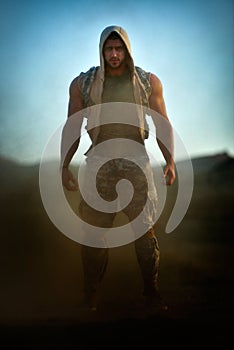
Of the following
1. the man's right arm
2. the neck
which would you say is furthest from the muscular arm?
the man's right arm

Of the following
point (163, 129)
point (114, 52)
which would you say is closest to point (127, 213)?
point (163, 129)

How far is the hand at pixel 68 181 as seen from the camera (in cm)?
184

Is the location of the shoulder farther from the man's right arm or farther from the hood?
the man's right arm

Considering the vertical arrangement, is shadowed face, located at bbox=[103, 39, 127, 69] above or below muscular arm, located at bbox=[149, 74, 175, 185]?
above

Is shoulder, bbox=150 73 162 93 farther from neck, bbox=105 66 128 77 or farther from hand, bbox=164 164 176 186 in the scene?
hand, bbox=164 164 176 186

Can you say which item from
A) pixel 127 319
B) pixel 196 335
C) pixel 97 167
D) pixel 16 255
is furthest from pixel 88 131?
pixel 196 335

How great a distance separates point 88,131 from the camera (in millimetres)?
1843

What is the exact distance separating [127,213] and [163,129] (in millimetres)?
341

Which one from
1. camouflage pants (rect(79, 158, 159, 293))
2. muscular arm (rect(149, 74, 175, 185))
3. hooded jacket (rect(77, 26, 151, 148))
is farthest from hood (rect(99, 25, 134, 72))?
camouflage pants (rect(79, 158, 159, 293))

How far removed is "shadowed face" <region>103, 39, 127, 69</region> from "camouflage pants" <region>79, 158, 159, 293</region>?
14.1 inches

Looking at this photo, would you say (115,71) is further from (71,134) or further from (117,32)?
(71,134)

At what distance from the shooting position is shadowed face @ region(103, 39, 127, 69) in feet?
5.85

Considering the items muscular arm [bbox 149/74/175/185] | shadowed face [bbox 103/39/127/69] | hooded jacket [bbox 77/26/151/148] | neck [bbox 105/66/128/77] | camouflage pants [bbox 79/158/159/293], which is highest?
shadowed face [bbox 103/39/127/69]

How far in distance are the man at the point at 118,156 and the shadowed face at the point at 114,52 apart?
0.01 metres
